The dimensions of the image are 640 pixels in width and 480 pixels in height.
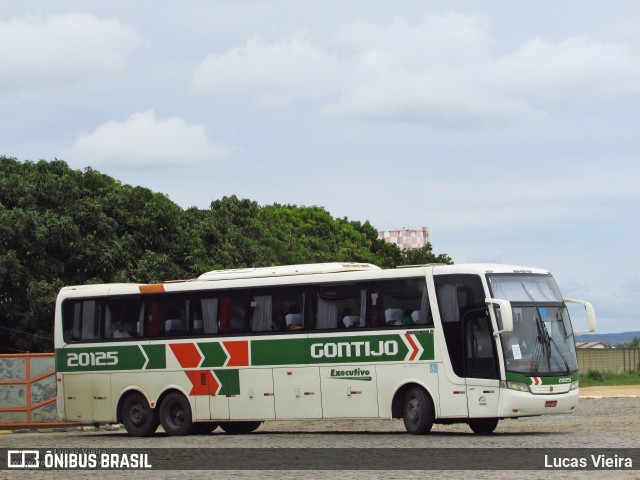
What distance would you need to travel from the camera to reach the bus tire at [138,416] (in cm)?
2625

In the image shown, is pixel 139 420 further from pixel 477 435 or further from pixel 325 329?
pixel 477 435

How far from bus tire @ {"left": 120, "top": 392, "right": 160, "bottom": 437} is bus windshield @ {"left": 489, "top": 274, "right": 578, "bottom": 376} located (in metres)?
8.01

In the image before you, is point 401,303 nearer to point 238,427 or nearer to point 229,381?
point 229,381

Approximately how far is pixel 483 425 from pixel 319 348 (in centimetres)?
343

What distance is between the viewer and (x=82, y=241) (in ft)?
129

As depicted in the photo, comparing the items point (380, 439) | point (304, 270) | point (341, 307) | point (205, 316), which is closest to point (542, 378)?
point (380, 439)

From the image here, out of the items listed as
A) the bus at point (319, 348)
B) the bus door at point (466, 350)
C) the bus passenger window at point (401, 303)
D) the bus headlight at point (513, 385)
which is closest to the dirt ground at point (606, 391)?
the bus at point (319, 348)

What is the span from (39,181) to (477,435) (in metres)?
22.6

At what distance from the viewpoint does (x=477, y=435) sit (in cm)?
2327

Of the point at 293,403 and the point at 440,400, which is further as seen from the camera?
the point at 293,403

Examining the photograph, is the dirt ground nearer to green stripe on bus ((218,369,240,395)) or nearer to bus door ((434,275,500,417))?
green stripe on bus ((218,369,240,395))

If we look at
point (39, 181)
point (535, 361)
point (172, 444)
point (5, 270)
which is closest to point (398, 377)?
point (535, 361)

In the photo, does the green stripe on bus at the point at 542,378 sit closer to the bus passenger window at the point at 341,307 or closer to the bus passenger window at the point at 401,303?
the bus passenger window at the point at 401,303

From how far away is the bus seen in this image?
22.5m
